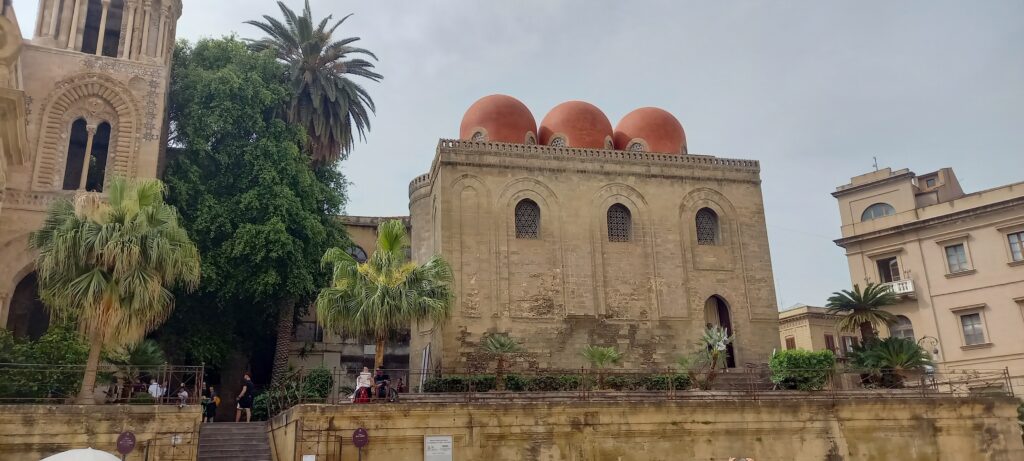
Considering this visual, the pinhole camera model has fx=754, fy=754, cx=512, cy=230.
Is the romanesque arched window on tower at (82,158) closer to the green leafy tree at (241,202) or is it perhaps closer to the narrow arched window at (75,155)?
the narrow arched window at (75,155)

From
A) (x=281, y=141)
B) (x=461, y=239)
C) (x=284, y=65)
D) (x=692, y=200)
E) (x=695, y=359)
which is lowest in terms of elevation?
(x=695, y=359)

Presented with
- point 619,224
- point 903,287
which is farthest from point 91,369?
point 903,287

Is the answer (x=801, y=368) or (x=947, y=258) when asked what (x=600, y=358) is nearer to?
(x=801, y=368)

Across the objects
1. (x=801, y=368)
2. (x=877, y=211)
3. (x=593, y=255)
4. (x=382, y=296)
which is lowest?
(x=801, y=368)

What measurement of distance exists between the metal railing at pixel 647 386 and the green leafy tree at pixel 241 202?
3127 millimetres

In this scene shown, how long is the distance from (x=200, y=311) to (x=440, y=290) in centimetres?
873

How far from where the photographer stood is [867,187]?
3281 centimetres

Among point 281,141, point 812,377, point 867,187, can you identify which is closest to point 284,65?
point 281,141

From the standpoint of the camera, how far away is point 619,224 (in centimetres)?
2556

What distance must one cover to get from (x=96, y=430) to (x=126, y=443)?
92cm

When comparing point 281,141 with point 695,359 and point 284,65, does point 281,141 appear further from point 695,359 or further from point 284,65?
point 695,359

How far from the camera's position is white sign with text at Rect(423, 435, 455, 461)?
1446cm

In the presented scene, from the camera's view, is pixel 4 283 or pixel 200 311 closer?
pixel 4 283

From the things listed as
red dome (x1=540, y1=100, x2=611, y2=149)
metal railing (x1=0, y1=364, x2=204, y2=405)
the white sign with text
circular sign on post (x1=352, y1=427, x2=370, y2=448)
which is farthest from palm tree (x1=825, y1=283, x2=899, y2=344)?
metal railing (x1=0, y1=364, x2=204, y2=405)
